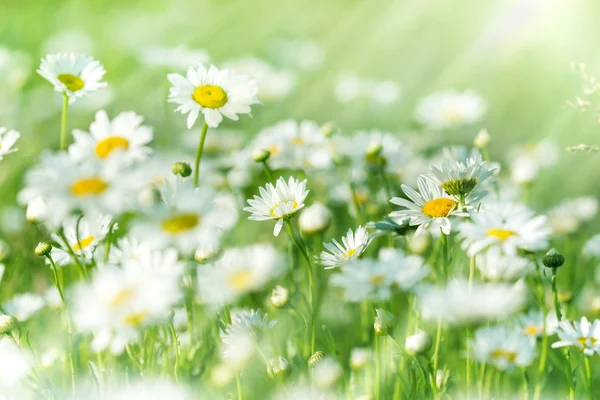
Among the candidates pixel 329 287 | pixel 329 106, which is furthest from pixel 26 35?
pixel 329 287

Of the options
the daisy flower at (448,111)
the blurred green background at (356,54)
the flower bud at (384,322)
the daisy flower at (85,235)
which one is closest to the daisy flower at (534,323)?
the flower bud at (384,322)

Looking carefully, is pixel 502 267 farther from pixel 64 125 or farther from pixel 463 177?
pixel 64 125

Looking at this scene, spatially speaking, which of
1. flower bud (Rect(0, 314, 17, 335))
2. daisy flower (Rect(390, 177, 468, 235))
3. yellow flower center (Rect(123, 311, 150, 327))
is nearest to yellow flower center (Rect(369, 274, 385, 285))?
daisy flower (Rect(390, 177, 468, 235))

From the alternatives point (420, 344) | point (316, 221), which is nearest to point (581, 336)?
point (420, 344)

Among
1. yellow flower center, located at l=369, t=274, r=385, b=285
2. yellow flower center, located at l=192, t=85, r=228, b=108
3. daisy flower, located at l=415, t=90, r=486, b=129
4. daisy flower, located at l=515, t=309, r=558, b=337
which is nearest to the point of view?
yellow flower center, located at l=369, t=274, r=385, b=285

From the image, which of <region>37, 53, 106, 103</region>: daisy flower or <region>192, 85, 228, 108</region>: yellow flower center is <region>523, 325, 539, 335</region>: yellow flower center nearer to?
<region>192, 85, 228, 108</region>: yellow flower center

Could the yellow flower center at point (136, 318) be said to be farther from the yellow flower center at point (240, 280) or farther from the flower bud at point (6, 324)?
the flower bud at point (6, 324)

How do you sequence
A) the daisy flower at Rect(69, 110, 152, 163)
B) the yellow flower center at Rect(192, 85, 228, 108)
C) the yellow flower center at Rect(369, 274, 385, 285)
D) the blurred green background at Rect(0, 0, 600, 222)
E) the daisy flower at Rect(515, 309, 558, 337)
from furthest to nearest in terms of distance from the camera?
the blurred green background at Rect(0, 0, 600, 222)
the daisy flower at Rect(515, 309, 558, 337)
the yellow flower center at Rect(192, 85, 228, 108)
the daisy flower at Rect(69, 110, 152, 163)
the yellow flower center at Rect(369, 274, 385, 285)
